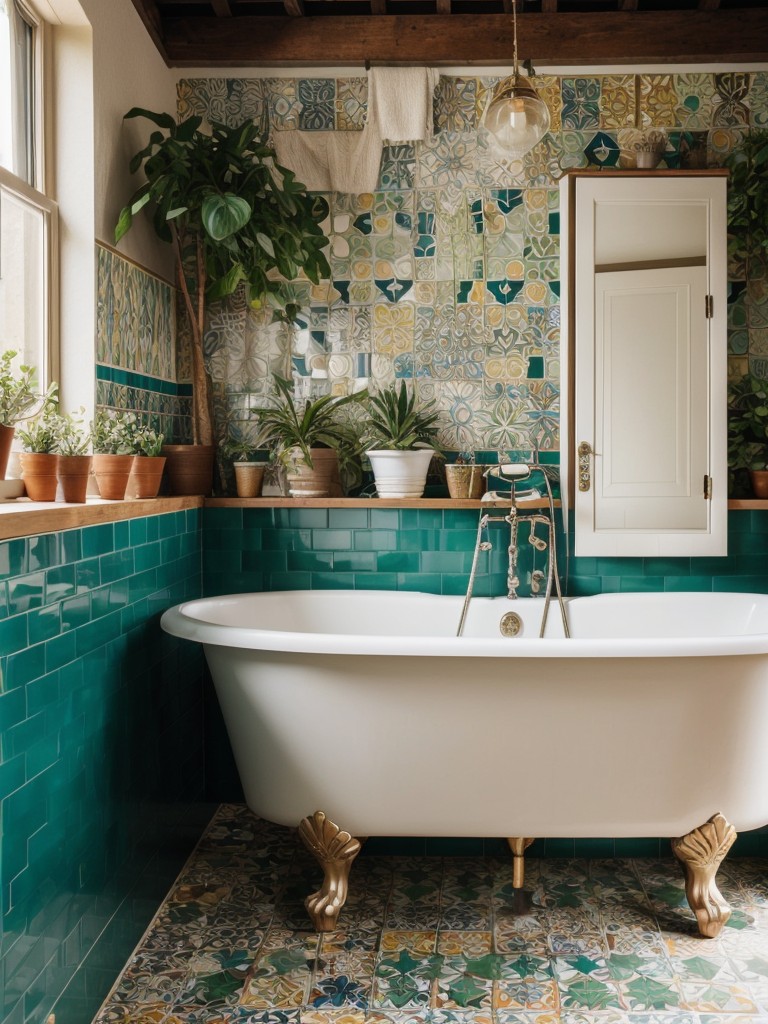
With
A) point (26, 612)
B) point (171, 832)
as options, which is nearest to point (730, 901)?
point (171, 832)

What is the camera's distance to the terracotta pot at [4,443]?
2.07m

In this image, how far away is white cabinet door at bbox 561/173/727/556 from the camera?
127 inches

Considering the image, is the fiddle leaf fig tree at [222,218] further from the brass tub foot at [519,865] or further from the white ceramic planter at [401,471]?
the brass tub foot at [519,865]

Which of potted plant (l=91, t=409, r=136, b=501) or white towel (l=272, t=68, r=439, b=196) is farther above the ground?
white towel (l=272, t=68, r=439, b=196)

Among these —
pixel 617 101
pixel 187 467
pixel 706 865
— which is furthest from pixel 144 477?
pixel 617 101

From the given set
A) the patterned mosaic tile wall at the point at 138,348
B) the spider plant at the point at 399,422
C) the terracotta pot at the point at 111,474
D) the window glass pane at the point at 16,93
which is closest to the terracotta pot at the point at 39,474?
the terracotta pot at the point at 111,474

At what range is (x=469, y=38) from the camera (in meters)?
3.38


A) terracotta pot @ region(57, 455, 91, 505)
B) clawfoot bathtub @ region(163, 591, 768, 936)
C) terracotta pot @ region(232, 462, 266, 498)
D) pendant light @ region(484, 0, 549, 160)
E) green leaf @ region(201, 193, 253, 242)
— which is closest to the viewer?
terracotta pot @ region(57, 455, 91, 505)

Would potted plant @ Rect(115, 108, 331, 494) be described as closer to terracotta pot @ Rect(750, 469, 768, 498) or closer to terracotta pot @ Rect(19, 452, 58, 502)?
terracotta pot @ Rect(19, 452, 58, 502)

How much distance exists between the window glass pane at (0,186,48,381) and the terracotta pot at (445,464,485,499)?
144cm

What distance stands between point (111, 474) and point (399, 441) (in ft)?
3.80

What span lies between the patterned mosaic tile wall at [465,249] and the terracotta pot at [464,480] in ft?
0.72

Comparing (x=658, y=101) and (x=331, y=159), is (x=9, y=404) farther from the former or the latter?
(x=658, y=101)

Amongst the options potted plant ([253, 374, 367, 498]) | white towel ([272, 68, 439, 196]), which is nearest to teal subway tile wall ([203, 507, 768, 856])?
potted plant ([253, 374, 367, 498])
